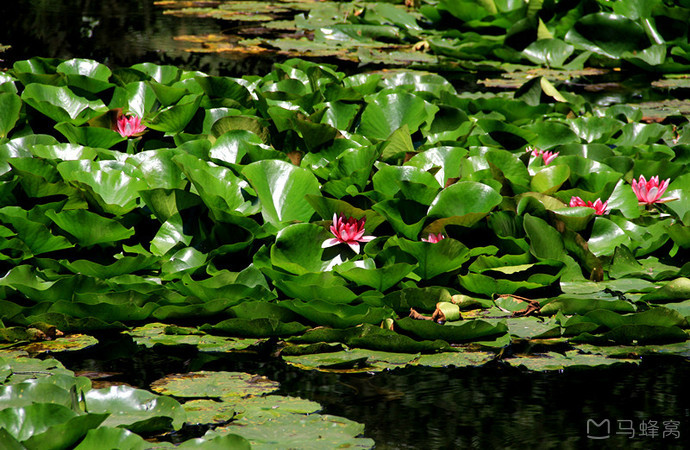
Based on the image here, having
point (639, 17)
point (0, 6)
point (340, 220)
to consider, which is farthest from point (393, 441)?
point (0, 6)

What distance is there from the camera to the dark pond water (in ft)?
6.03

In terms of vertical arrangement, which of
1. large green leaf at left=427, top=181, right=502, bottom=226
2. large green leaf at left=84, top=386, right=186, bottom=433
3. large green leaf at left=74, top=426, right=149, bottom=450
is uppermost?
large green leaf at left=427, top=181, right=502, bottom=226

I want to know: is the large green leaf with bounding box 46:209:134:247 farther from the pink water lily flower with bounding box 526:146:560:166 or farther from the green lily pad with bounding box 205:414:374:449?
the pink water lily flower with bounding box 526:146:560:166

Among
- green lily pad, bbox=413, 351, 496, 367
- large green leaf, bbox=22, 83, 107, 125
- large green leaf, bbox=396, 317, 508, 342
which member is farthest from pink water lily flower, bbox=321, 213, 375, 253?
large green leaf, bbox=22, 83, 107, 125

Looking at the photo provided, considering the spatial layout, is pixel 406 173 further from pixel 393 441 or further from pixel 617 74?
pixel 617 74

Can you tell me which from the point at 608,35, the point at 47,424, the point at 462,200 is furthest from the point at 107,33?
the point at 47,424

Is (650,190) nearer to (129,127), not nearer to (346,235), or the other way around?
(346,235)

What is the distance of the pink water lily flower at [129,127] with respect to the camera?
11.4ft

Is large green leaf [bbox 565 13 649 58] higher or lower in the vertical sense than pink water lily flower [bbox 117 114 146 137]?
higher

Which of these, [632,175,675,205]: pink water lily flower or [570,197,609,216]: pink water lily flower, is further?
[632,175,675,205]: pink water lily flower

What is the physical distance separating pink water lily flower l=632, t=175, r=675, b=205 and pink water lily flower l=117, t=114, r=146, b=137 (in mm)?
2092

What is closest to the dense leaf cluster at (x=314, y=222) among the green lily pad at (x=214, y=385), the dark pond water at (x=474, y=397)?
the dark pond water at (x=474, y=397)

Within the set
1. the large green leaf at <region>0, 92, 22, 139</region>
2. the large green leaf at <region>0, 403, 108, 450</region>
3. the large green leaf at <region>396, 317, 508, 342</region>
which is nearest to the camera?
the large green leaf at <region>0, 403, 108, 450</region>

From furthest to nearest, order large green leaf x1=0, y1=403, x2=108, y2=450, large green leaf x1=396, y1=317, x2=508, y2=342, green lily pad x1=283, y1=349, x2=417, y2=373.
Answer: large green leaf x1=396, y1=317, x2=508, y2=342
green lily pad x1=283, y1=349, x2=417, y2=373
large green leaf x1=0, y1=403, x2=108, y2=450
